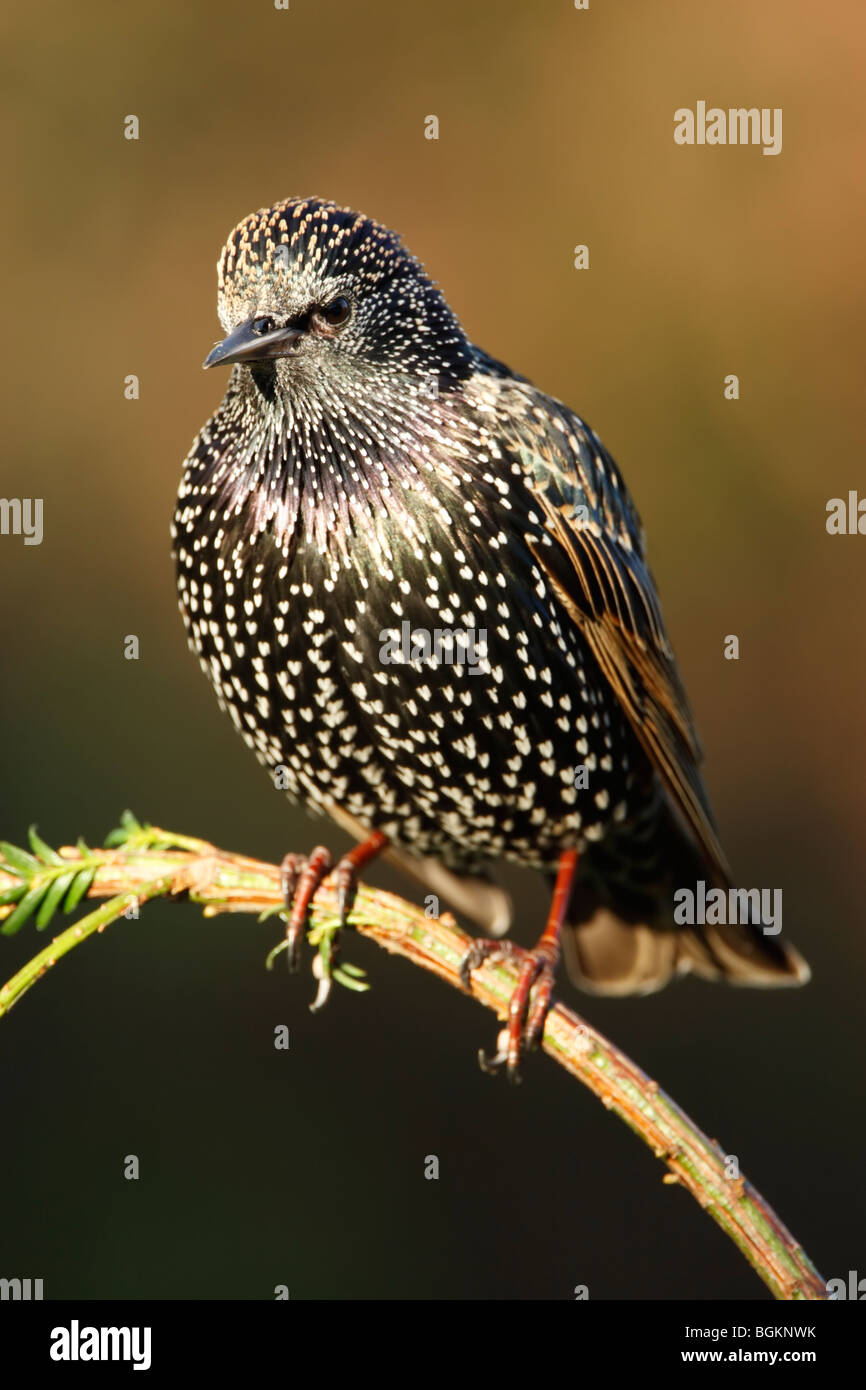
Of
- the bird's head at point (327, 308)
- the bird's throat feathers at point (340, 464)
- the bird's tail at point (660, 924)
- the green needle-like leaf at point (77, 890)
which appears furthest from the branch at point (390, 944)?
the bird's tail at point (660, 924)

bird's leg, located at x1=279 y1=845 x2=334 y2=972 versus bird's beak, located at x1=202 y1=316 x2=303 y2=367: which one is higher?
bird's beak, located at x1=202 y1=316 x2=303 y2=367

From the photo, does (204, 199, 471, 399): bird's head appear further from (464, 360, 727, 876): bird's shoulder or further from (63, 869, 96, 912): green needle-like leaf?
(63, 869, 96, 912): green needle-like leaf

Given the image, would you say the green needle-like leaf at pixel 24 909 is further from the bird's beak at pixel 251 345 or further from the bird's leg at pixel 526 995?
the bird's beak at pixel 251 345

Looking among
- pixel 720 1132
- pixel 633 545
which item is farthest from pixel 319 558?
pixel 720 1132

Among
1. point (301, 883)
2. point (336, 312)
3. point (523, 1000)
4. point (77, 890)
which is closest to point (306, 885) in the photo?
point (301, 883)

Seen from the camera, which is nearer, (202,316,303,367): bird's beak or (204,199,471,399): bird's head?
(202,316,303,367): bird's beak

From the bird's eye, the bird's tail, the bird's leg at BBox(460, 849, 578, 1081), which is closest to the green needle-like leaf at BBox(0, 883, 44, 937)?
the bird's leg at BBox(460, 849, 578, 1081)

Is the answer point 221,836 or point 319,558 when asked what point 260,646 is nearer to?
point 319,558

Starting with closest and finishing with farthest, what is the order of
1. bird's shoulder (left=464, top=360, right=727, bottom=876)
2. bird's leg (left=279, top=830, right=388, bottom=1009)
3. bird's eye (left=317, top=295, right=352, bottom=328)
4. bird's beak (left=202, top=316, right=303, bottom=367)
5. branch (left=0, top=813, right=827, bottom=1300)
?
branch (left=0, top=813, right=827, bottom=1300) → bird's beak (left=202, top=316, right=303, bottom=367) → bird's leg (left=279, top=830, right=388, bottom=1009) → bird's eye (left=317, top=295, right=352, bottom=328) → bird's shoulder (left=464, top=360, right=727, bottom=876)
